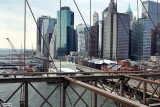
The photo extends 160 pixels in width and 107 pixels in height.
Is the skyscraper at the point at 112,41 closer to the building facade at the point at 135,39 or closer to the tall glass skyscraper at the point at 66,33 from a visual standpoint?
the building facade at the point at 135,39

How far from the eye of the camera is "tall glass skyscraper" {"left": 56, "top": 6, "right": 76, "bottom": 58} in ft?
363

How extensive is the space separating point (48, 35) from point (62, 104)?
9423 centimetres

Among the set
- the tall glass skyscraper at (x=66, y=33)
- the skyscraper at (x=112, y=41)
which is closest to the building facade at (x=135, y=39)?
the skyscraper at (x=112, y=41)

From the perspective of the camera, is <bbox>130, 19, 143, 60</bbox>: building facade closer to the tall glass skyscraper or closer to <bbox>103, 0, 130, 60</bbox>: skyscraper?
<bbox>103, 0, 130, 60</bbox>: skyscraper

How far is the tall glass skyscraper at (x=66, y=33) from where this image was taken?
111m

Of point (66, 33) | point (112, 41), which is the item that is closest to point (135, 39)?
point (112, 41)

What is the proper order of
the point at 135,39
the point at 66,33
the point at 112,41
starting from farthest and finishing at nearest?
the point at 66,33 → the point at 135,39 → the point at 112,41

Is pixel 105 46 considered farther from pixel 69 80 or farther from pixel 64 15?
pixel 69 80

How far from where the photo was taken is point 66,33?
125m

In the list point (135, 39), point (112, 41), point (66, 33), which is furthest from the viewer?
point (66, 33)

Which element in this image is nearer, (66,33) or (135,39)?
(135,39)

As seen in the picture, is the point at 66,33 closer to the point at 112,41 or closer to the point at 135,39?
the point at 135,39

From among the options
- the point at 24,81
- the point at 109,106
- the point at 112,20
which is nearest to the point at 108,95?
the point at 24,81

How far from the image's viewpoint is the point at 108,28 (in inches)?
4114
